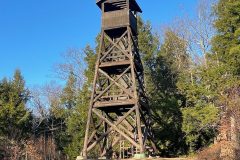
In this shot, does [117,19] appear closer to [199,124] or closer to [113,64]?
[113,64]

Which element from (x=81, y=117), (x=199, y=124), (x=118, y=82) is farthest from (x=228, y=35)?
(x=81, y=117)

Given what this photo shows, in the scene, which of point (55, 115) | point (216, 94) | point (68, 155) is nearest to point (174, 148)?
point (216, 94)

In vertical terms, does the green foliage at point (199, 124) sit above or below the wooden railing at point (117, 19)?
below

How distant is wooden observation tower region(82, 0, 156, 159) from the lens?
22828 mm

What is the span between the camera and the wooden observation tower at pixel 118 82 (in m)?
22.8

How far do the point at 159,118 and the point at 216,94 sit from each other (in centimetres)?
539

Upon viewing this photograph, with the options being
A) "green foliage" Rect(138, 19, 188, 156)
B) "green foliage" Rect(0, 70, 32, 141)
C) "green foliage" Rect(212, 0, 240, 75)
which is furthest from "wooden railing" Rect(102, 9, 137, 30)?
"green foliage" Rect(0, 70, 32, 141)

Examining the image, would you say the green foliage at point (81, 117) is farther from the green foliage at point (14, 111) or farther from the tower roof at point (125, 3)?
the tower roof at point (125, 3)

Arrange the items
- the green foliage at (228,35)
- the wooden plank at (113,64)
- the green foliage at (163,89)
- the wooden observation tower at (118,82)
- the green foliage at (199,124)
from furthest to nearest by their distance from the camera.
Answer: the green foliage at (163,89) → the green foliage at (199,124) → the green foliage at (228,35) → the wooden plank at (113,64) → the wooden observation tower at (118,82)

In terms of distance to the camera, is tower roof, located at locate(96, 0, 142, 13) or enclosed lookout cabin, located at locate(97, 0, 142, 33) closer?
enclosed lookout cabin, located at locate(97, 0, 142, 33)

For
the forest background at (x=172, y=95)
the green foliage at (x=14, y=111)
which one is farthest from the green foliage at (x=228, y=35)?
the green foliage at (x=14, y=111)

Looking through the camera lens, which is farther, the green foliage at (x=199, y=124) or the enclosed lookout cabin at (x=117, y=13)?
the green foliage at (x=199, y=124)

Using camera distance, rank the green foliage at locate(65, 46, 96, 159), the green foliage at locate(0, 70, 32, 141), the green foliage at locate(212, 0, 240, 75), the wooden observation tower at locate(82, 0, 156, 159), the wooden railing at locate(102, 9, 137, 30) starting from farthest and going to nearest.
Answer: the green foliage at locate(0, 70, 32, 141)
the green foliage at locate(65, 46, 96, 159)
the green foliage at locate(212, 0, 240, 75)
the wooden railing at locate(102, 9, 137, 30)
the wooden observation tower at locate(82, 0, 156, 159)

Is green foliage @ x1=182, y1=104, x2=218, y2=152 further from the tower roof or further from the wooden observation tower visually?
the tower roof
